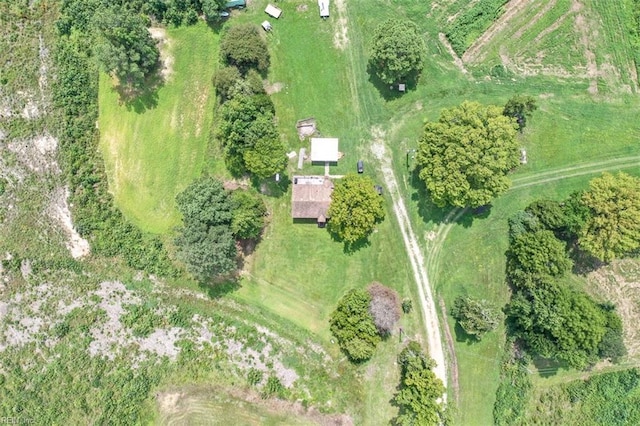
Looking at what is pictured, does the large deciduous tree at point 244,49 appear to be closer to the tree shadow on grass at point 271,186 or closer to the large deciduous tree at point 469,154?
the tree shadow on grass at point 271,186

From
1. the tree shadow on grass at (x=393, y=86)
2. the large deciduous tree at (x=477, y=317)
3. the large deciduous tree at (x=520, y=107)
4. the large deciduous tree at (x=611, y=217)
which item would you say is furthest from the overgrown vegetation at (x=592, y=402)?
the tree shadow on grass at (x=393, y=86)

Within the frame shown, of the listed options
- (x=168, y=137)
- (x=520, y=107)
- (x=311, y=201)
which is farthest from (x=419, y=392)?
(x=168, y=137)

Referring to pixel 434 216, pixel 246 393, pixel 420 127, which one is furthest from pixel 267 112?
pixel 246 393

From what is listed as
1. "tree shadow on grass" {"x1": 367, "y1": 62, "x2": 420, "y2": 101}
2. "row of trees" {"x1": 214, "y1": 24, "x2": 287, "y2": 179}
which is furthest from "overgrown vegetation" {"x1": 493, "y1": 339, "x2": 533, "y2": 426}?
"row of trees" {"x1": 214, "y1": 24, "x2": 287, "y2": 179}

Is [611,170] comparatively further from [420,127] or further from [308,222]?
[308,222]

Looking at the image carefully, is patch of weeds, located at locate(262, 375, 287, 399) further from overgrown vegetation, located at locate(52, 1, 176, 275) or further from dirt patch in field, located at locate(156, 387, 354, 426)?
overgrown vegetation, located at locate(52, 1, 176, 275)

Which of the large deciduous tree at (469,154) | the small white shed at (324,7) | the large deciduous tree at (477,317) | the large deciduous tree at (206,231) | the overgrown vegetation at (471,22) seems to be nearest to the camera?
the large deciduous tree at (469,154)

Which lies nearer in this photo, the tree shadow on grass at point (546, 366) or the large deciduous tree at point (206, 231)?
the large deciduous tree at point (206, 231)
